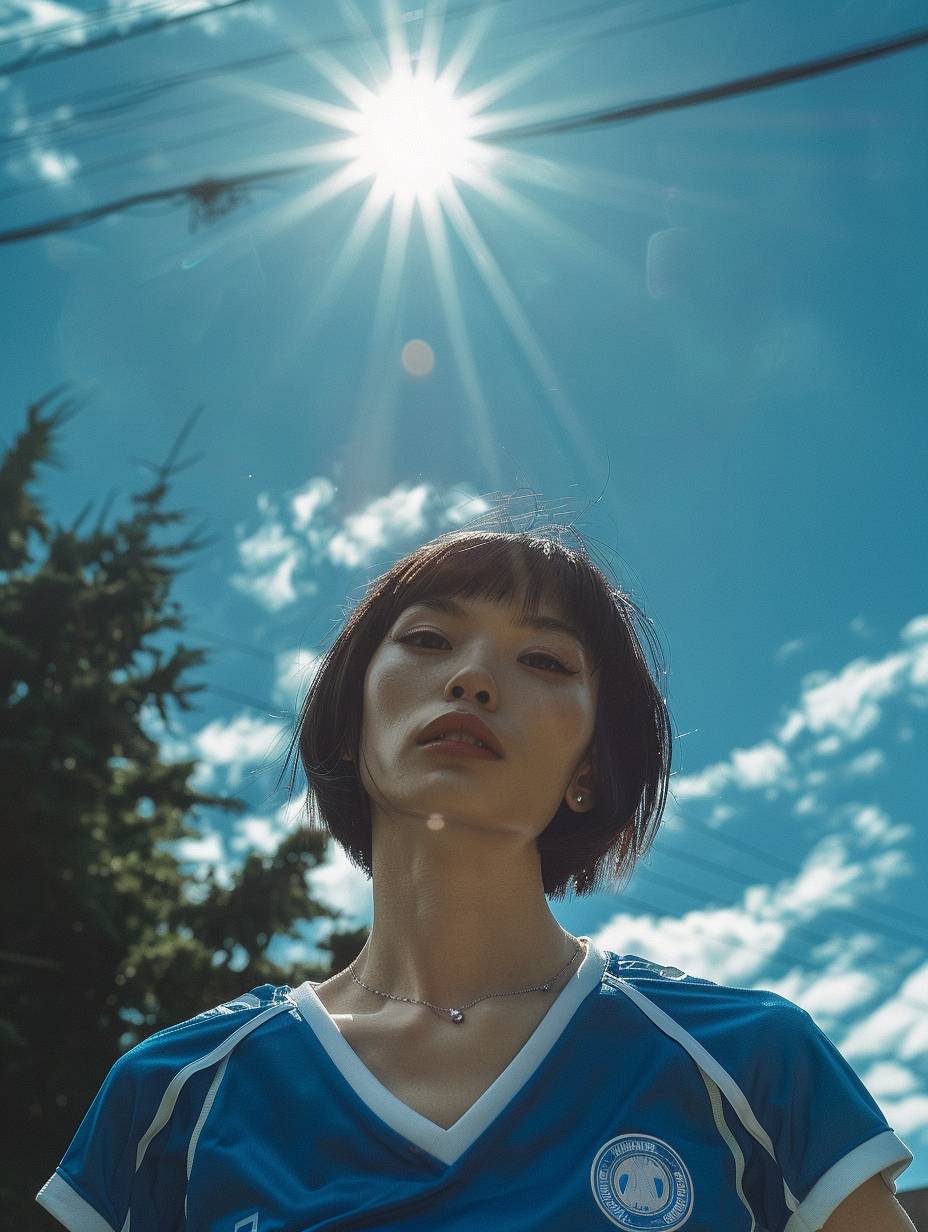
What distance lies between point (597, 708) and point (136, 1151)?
3.29ft

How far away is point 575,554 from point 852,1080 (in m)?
1.03

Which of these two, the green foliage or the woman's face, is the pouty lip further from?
the green foliage

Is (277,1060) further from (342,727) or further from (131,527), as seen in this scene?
(131,527)

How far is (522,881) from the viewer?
1.64 m

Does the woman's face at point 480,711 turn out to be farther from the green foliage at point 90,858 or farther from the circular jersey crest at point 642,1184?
Result: the green foliage at point 90,858

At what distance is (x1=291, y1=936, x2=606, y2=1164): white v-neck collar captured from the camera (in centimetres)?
128

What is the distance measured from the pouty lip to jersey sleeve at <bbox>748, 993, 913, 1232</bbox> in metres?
0.54

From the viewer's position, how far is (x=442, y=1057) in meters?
1.44

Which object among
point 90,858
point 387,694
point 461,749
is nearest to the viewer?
point 461,749

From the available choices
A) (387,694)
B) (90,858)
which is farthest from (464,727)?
(90,858)

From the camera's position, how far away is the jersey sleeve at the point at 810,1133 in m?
1.23

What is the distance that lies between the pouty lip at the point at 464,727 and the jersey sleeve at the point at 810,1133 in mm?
535

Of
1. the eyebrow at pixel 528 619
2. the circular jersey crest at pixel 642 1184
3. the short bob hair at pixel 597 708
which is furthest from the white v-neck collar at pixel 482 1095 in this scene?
the eyebrow at pixel 528 619

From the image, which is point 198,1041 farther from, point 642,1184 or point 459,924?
point 642,1184
